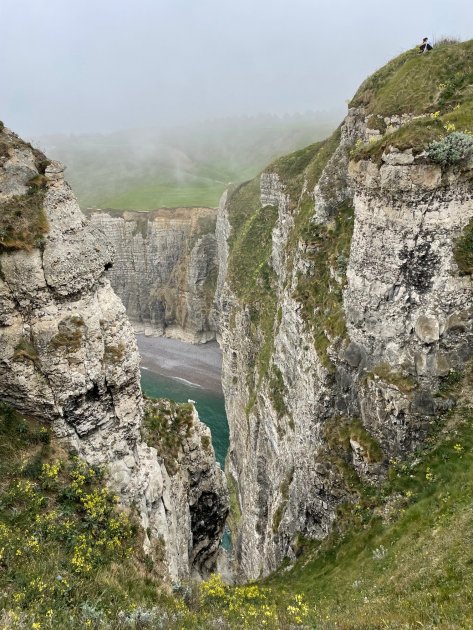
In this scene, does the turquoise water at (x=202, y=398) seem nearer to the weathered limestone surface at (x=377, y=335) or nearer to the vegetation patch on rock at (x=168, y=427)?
the weathered limestone surface at (x=377, y=335)

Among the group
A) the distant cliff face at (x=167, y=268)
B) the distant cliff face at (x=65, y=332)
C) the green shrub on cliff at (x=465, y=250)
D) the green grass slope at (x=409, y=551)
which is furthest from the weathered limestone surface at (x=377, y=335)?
the distant cliff face at (x=167, y=268)

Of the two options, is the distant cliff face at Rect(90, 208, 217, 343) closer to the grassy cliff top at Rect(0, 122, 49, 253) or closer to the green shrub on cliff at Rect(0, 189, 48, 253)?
the grassy cliff top at Rect(0, 122, 49, 253)

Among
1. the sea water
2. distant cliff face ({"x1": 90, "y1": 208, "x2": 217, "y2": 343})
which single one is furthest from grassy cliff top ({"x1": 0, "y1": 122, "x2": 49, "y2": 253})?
distant cliff face ({"x1": 90, "y1": 208, "x2": 217, "y2": 343})

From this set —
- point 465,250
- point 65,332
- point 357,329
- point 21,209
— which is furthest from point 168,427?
point 465,250

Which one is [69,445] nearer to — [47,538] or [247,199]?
[47,538]

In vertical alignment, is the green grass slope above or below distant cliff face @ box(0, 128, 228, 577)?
below
